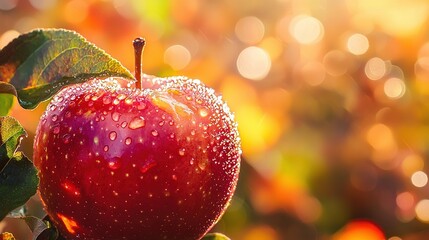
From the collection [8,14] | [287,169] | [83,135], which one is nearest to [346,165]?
→ [287,169]

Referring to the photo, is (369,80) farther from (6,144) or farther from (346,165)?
(6,144)

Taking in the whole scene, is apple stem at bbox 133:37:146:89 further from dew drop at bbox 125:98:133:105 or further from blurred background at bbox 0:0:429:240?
blurred background at bbox 0:0:429:240

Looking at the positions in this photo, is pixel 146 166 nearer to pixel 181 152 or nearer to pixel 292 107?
pixel 181 152

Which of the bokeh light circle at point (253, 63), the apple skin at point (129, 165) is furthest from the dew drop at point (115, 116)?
the bokeh light circle at point (253, 63)

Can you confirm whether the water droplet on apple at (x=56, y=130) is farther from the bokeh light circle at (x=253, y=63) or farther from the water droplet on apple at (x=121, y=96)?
the bokeh light circle at (x=253, y=63)

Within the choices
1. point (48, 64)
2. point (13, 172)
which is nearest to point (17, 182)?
point (13, 172)

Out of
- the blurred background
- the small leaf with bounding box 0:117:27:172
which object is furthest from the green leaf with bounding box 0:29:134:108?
the blurred background

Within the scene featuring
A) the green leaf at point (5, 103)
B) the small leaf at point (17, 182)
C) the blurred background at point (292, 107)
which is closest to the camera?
the small leaf at point (17, 182)
